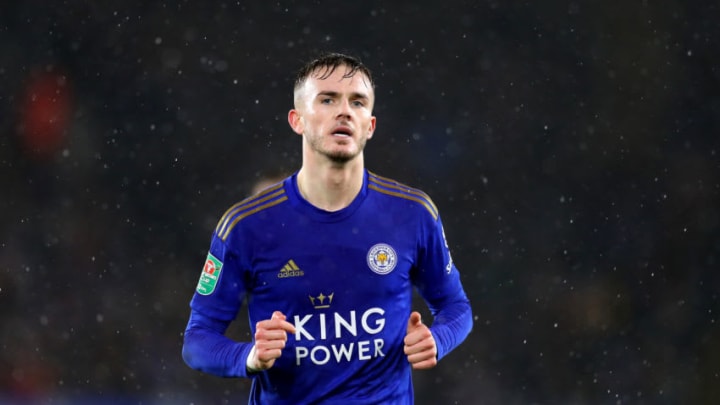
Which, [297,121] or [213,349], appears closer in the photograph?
[213,349]

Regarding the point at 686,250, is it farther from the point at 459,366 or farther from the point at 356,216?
the point at 356,216

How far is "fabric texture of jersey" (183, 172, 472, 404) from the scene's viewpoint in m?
3.12

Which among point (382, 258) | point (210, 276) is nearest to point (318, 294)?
point (382, 258)

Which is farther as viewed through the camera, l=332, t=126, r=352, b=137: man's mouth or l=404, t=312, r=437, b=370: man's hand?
l=332, t=126, r=352, b=137: man's mouth

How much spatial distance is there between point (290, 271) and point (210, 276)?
0.92 ft

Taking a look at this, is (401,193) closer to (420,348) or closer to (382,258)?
(382,258)

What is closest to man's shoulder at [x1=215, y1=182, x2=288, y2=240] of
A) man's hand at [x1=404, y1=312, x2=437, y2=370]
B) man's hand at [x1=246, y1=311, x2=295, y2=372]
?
man's hand at [x1=246, y1=311, x2=295, y2=372]

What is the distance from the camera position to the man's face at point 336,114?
3.07m

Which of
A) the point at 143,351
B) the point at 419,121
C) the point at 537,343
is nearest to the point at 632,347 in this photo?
the point at 537,343

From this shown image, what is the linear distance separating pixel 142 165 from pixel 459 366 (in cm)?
310

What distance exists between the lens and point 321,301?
3.13 metres

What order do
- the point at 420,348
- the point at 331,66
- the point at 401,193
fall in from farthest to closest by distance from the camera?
1. the point at 401,193
2. the point at 331,66
3. the point at 420,348

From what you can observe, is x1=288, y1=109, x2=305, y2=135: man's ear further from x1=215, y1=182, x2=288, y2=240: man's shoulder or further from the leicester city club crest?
the leicester city club crest

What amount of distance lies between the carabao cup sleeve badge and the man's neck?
0.39m
